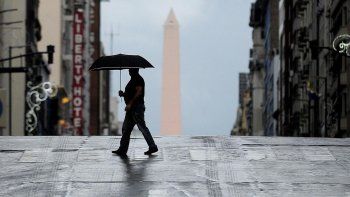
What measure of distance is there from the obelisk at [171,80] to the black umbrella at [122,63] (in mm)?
123044

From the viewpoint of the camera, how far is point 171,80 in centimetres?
15588

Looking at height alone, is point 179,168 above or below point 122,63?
below

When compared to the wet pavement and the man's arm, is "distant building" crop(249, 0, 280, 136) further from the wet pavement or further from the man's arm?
the man's arm

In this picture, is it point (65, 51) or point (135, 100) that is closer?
point (135, 100)

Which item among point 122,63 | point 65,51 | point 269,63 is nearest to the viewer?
point 122,63

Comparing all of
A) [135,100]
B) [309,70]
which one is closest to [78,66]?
[309,70]

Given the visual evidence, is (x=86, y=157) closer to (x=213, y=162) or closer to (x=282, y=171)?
(x=213, y=162)

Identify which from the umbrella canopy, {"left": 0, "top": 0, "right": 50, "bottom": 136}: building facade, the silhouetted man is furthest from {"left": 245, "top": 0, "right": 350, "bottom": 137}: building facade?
the silhouetted man

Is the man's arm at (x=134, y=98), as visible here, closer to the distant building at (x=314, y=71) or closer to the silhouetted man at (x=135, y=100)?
the silhouetted man at (x=135, y=100)

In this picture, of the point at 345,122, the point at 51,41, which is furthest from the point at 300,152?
the point at 51,41

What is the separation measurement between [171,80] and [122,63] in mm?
128088

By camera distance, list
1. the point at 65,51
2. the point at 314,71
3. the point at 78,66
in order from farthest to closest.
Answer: the point at 65,51, the point at 78,66, the point at 314,71

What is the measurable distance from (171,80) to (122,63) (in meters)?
128

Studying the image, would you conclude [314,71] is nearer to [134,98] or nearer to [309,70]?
[309,70]
